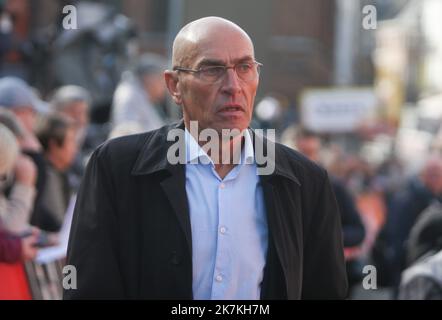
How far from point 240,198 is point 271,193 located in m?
0.10

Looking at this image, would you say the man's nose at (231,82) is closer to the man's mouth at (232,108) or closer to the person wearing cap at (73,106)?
the man's mouth at (232,108)

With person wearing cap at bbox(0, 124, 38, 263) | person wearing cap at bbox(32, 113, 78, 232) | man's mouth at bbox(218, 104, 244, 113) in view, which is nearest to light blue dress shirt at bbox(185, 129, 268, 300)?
man's mouth at bbox(218, 104, 244, 113)

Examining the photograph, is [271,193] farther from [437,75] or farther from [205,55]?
[437,75]

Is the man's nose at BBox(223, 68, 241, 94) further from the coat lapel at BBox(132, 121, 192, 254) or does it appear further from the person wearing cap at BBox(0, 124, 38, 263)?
the person wearing cap at BBox(0, 124, 38, 263)

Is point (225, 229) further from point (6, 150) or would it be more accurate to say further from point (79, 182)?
point (79, 182)

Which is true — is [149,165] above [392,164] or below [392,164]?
above

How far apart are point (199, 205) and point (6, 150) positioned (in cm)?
231

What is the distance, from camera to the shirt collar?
Answer: 12.1 feet

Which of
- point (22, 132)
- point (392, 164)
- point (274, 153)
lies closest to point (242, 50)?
point (274, 153)

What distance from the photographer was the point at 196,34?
3.64m

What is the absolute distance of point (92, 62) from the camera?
11641 mm

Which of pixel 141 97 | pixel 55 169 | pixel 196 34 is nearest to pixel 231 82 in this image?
pixel 196 34

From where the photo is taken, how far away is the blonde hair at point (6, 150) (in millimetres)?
5691

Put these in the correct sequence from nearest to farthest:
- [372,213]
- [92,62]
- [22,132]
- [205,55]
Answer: [205,55] → [22,132] → [92,62] → [372,213]
